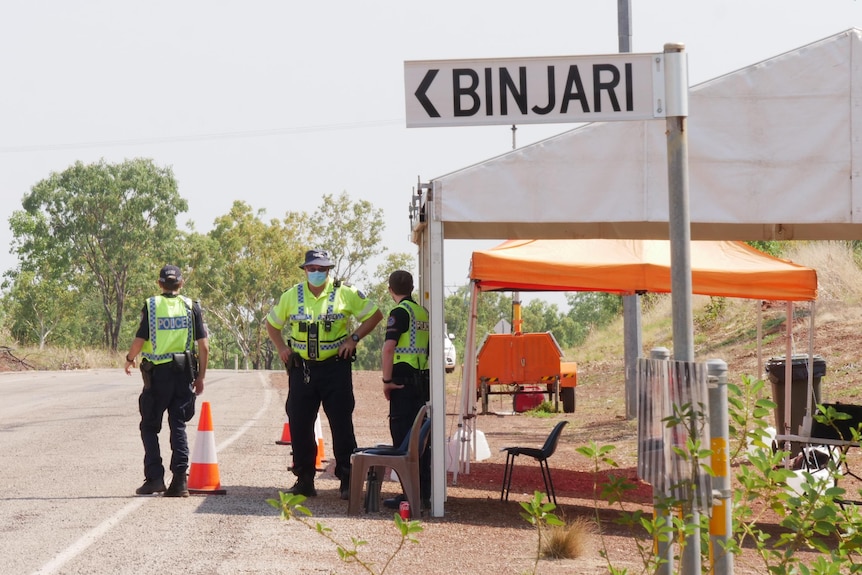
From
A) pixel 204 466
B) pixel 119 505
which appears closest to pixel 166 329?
pixel 204 466

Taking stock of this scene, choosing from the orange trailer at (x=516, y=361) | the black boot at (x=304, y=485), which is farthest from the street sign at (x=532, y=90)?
the orange trailer at (x=516, y=361)

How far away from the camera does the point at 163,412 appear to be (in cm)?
1012

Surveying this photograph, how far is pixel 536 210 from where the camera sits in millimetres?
9375

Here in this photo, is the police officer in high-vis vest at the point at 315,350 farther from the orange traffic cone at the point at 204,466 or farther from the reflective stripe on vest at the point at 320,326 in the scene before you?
the orange traffic cone at the point at 204,466

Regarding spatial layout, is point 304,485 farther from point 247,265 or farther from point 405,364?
point 247,265

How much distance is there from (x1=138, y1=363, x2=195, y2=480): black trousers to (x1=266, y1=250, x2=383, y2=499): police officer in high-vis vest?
87 centimetres

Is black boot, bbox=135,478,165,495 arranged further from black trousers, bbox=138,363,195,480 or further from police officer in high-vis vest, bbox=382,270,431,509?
police officer in high-vis vest, bbox=382,270,431,509

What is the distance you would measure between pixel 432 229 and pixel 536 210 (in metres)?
0.79

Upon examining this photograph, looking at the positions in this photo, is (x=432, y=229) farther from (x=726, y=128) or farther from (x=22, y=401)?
(x=22, y=401)

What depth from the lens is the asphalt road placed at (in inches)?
291

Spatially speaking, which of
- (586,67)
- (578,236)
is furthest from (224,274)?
(586,67)

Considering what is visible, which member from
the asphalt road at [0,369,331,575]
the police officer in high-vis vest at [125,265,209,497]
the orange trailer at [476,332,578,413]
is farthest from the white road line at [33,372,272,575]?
the orange trailer at [476,332,578,413]

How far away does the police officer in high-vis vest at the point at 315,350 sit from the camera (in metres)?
9.93

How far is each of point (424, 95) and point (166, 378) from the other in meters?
5.24
